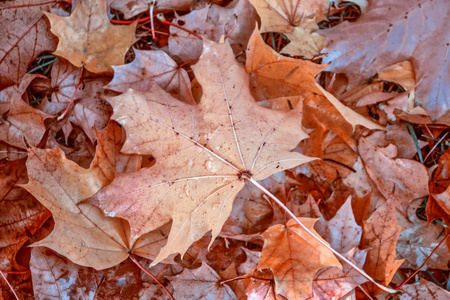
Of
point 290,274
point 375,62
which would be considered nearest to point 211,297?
point 290,274

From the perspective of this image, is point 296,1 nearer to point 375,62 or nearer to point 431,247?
point 375,62

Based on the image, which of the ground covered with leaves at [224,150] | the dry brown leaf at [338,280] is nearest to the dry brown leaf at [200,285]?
the ground covered with leaves at [224,150]

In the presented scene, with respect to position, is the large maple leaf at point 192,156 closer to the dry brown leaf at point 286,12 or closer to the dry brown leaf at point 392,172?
the dry brown leaf at point 286,12

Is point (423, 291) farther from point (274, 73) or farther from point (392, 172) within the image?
point (274, 73)

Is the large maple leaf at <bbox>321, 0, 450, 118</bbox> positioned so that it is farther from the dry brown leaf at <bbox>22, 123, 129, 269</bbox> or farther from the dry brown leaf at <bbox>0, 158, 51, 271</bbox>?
the dry brown leaf at <bbox>0, 158, 51, 271</bbox>

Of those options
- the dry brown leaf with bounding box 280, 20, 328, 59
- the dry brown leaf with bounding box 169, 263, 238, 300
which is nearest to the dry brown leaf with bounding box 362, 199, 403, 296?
the dry brown leaf with bounding box 169, 263, 238, 300

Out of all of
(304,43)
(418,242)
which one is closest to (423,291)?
(418,242)
